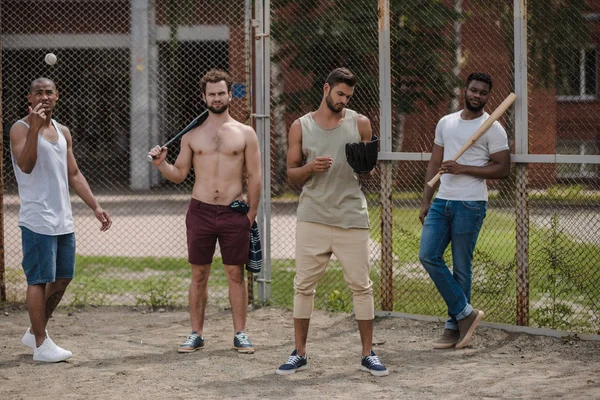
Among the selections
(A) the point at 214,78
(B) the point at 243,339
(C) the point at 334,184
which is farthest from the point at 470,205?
(A) the point at 214,78

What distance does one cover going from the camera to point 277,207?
13.0 m

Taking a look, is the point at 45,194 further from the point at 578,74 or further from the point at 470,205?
the point at 578,74

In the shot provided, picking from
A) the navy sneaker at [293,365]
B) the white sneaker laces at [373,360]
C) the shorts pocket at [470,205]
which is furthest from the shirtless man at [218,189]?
the shorts pocket at [470,205]

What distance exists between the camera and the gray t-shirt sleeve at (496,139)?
6887 mm

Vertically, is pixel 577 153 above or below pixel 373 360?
above

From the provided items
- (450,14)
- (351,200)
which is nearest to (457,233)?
(351,200)

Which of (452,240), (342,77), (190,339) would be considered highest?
(342,77)

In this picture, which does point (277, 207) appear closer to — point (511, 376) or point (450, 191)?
point (450, 191)

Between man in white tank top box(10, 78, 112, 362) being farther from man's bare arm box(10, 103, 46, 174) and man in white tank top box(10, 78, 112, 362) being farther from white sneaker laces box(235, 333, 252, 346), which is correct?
white sneaker laces box(235, 333, 252, 346)

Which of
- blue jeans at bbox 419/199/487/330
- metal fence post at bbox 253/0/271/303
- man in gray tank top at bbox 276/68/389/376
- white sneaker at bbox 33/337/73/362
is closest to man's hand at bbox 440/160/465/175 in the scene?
blue jeans at bbox 419/199/487/330

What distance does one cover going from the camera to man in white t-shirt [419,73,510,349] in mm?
6855

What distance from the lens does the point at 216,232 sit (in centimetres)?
705

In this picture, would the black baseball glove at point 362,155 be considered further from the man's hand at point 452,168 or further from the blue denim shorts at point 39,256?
the blue denim shorts at point 39,256

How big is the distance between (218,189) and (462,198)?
70.5 inches
